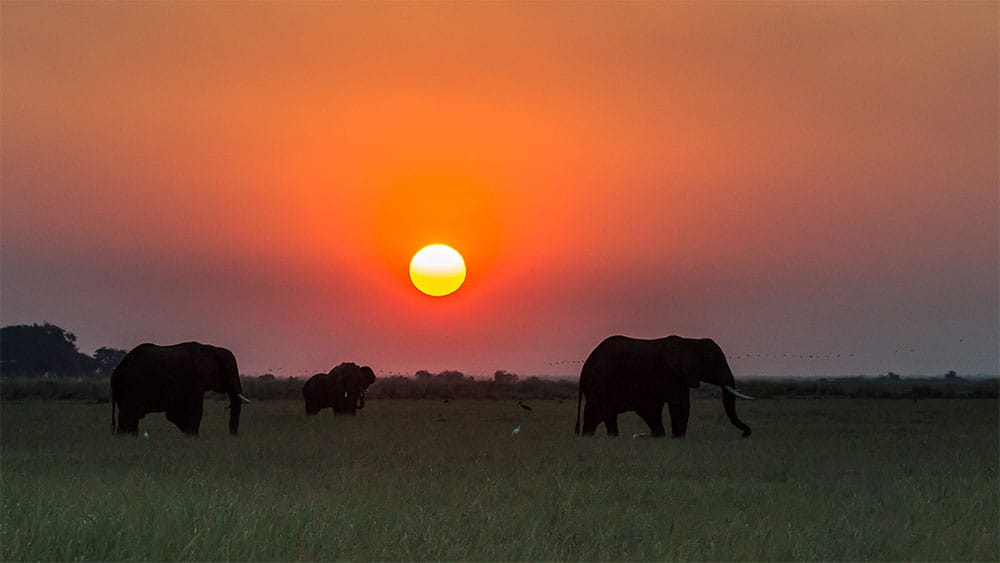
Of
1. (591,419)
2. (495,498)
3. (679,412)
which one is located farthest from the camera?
(591,419)

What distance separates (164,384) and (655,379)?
36.5ft

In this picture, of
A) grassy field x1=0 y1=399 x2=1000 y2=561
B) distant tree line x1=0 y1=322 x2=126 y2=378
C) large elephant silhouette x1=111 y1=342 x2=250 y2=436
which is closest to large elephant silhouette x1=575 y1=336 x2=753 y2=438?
grassy field x1=0 y1=399 x2=1000 y2=561

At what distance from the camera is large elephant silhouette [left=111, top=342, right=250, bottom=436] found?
25438mm

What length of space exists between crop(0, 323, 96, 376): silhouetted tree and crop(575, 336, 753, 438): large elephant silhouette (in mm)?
123451

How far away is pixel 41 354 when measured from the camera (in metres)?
144

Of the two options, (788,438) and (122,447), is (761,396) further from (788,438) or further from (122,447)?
(122,447)

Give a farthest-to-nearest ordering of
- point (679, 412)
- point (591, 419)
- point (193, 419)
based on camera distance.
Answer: point (591, 419)
point (679, 412)
point (193, 419)

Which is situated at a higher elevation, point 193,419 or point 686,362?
point 686,362

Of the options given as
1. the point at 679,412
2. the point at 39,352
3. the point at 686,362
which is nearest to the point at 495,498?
the point at 679,412

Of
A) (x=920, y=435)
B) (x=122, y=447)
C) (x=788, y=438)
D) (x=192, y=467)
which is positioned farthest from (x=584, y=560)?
(x=920, y=435)

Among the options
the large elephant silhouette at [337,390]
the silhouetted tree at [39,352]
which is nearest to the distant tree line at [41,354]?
the silhouetted tree at [39,352]

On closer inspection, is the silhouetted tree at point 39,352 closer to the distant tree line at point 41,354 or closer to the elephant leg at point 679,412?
the distant tree line at point 41,354

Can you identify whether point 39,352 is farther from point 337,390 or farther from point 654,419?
point 654,419

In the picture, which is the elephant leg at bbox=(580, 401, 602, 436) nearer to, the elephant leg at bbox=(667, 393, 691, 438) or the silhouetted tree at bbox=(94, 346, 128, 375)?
the elephant leg at bbox=(667, 393, 691, 438)
